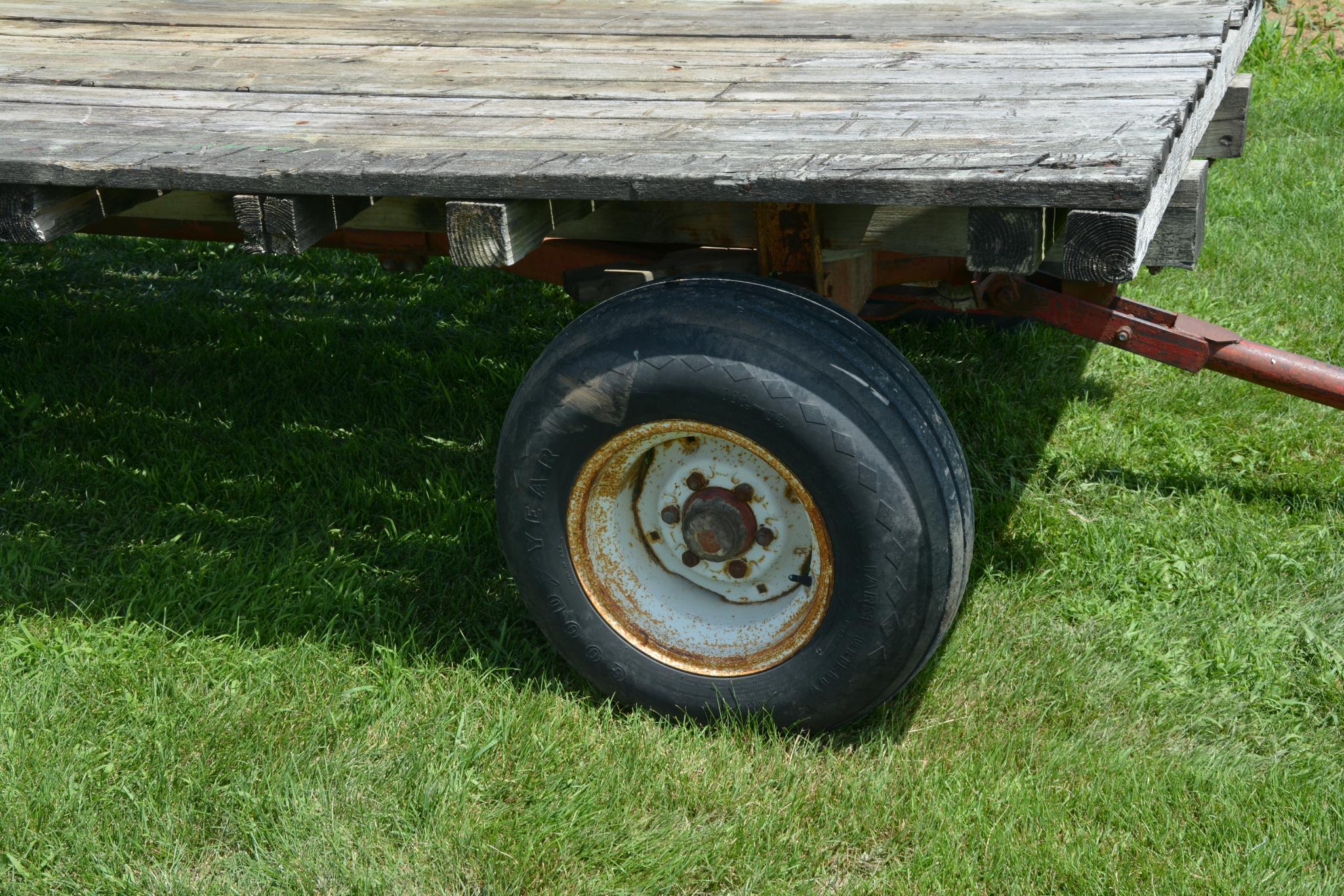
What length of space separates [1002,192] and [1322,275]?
3774 mm

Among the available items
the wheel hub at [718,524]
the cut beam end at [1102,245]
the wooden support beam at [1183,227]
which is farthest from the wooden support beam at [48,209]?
the wooden support beam at [1183,227]

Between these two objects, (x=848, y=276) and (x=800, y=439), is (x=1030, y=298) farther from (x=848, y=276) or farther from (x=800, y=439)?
(x=800, y=439)

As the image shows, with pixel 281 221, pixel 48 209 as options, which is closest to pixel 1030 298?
pixel 281 221

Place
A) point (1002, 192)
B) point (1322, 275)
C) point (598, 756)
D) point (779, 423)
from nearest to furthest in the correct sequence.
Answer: point (1002, 192), point (779, 423), point (598, 756), point (1322, 275)

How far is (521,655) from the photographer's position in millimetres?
3383

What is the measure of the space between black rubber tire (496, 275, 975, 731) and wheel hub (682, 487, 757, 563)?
0.25 m

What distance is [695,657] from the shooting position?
3088 millimetres

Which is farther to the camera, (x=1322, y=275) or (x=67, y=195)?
(x=1322, y=275)

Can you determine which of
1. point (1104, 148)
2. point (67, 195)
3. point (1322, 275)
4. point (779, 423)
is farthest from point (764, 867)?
point (1322, 275)

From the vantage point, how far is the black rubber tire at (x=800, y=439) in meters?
2.73

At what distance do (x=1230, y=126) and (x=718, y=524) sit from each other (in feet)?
7.77

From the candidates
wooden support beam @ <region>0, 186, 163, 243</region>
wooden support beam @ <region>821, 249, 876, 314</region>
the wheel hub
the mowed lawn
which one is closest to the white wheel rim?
the wheel hub

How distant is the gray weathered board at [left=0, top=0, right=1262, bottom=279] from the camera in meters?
2.49

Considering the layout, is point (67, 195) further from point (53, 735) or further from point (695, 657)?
point (695, 657)
